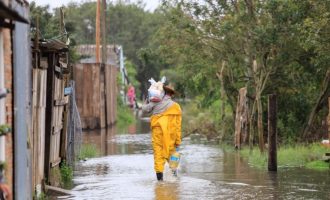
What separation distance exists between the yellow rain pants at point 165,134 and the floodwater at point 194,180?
45 centimetres

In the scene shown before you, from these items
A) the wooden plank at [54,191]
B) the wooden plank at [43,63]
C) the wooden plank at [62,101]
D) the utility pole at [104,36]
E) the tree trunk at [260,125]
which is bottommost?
the wooden plank at [54,191]

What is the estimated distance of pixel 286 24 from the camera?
18.7 m

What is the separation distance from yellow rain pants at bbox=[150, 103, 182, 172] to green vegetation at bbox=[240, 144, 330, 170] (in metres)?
3.08

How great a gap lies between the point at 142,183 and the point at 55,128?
1.92m

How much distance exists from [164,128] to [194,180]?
1116 millimetres

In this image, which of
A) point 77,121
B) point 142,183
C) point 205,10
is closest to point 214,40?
point 205,10

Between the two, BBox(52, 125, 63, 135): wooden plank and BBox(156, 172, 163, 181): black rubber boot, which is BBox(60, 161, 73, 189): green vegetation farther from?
BBox(156, 172, 163, 181): black rubber boot

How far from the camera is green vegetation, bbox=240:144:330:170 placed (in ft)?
52.9

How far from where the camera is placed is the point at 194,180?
13672mm

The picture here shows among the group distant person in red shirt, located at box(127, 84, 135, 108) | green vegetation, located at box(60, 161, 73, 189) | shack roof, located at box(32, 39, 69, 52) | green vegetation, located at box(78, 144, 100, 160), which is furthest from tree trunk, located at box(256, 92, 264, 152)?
distant person in red shirt, located at box(127, 84, 135, 108)

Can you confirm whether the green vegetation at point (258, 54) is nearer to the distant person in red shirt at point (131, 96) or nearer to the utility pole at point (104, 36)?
the utility pole at point (104, 36)

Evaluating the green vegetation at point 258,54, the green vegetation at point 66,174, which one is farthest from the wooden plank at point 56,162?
the green vegetation at point 258,54

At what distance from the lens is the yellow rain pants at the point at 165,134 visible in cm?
1373

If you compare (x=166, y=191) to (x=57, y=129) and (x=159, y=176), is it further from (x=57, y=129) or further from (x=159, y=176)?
(x=57, y=129)
